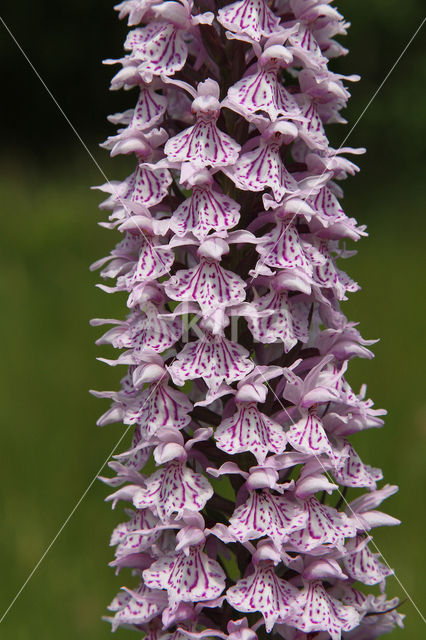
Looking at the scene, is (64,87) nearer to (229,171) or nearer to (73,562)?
(73,562)

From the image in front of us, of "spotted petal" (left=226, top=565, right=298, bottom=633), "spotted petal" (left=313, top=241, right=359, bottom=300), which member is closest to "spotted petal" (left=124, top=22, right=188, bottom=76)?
"spotted petal" (left=313, top=241, right=359, bottom=300)

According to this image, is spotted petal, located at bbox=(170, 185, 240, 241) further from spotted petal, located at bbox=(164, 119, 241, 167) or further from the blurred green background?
the blurred green background

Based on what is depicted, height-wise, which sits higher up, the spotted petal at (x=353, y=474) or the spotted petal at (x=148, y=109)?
the spotted petal at (x=148, y=109)

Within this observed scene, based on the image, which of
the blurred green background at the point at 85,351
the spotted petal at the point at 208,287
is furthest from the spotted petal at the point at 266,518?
the blurred green background at the point at 85,351

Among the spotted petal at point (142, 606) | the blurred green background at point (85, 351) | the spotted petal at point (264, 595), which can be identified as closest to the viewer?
the spotted petal at point (264, 595)

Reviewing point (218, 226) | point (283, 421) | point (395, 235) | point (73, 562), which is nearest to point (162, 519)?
point (283, 421)

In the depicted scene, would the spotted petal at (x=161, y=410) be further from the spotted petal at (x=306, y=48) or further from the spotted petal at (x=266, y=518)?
the spotted petal at (x=306, y=48)
